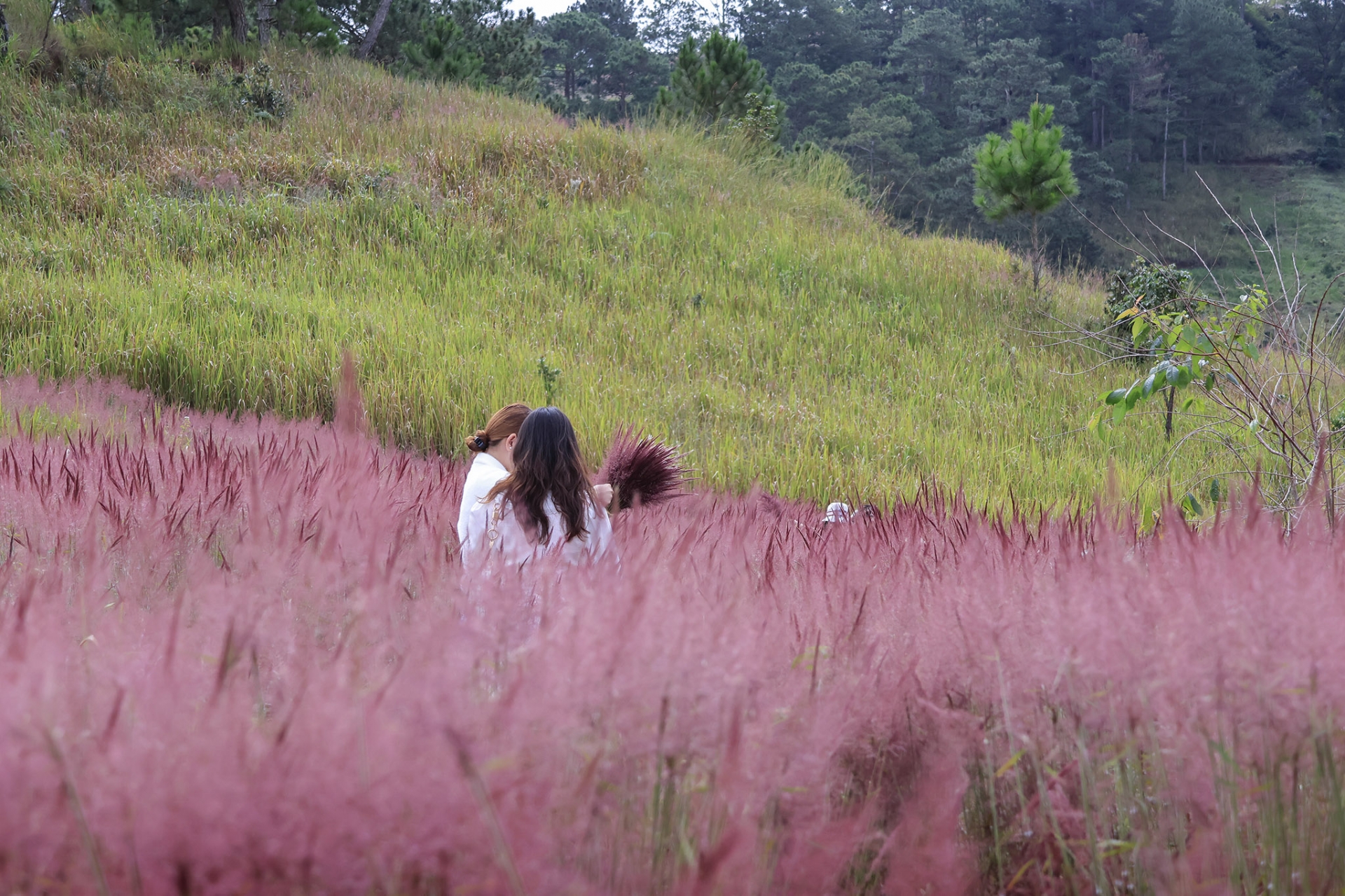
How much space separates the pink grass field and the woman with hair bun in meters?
1.76

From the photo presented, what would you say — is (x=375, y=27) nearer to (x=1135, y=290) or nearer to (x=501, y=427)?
(x=1135, y=290)

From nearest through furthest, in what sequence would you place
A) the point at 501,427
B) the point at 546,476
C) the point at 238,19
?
the point at 546,476 < the point at 501,427 < the point at 238,19

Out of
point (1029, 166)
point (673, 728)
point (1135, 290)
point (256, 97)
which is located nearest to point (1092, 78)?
point (1029, 166)

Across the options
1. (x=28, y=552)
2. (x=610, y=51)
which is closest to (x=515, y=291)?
(x=28, y=552)

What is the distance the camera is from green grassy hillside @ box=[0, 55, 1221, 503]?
254 inches

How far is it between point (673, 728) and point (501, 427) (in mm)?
2965

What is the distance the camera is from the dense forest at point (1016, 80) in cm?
4128

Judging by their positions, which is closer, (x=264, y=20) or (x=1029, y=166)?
(x=1029, y=166)

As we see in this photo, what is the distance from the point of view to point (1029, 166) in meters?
14.0

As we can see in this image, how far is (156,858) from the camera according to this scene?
0.77 metres

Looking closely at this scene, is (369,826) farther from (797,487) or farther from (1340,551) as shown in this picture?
(797,487)

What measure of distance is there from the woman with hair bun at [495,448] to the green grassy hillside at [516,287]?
1.90m

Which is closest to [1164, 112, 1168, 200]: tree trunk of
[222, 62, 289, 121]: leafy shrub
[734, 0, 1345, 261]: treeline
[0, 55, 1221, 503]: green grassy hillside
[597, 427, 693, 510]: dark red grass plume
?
[734, 0, 1345, 261]: treeline

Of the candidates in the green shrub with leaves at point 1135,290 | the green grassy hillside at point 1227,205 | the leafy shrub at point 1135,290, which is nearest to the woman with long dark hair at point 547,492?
the green shrub with leaves at point 1135,290
